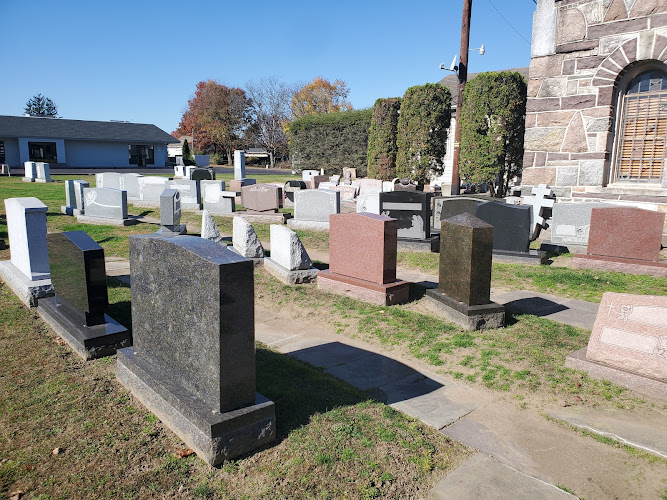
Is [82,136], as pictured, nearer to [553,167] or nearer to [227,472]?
[553,167]

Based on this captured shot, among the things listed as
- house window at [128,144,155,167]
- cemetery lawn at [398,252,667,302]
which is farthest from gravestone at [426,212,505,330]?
house window at [128,144,155,167]

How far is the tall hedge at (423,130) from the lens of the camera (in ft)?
79.8

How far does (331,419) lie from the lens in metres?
3.88

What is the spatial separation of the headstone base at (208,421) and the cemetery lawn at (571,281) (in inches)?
230

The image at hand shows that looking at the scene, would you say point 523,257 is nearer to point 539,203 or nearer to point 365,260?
point 539,203

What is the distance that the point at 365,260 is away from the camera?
24.6 ft

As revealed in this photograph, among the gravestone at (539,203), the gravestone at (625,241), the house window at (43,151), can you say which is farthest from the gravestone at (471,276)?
the house window at (43,151)

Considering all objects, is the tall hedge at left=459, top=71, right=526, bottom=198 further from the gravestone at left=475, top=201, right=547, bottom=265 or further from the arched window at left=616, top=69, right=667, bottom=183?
the gravestone at left=475, top=201, right=547, bottom=265

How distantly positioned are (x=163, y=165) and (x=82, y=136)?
8.12m

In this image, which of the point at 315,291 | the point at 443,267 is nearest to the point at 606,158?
the point at 443,267

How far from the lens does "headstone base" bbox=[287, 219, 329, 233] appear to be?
1360cm

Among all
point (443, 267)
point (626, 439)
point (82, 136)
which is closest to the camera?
point (626, 439)

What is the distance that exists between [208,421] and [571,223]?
9678mm

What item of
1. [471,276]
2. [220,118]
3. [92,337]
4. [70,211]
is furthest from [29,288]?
[220,118]
